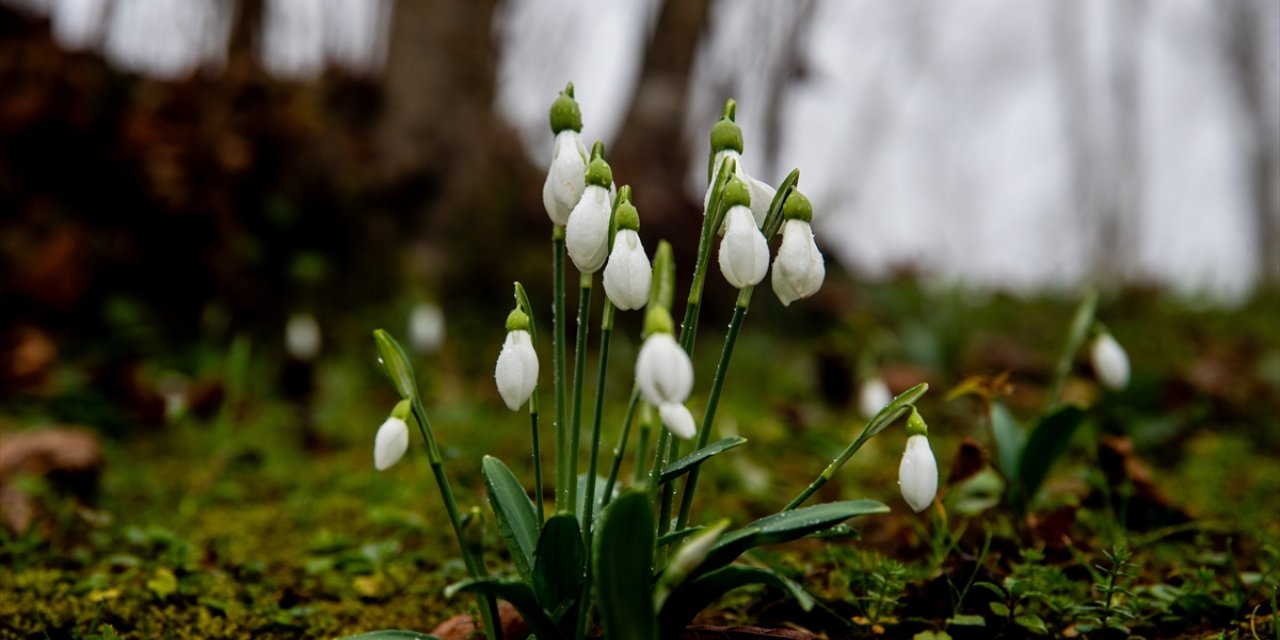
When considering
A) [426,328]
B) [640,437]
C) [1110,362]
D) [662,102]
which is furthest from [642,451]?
[662,102]

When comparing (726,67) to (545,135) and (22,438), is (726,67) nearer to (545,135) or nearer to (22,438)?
(545,135)

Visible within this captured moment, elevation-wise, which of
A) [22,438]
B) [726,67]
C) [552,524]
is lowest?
[22,438]

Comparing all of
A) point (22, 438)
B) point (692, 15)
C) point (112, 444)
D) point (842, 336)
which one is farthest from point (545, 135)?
point (22, 438)

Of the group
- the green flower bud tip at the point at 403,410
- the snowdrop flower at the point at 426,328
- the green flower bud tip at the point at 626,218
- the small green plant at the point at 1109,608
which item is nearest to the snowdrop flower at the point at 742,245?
the green flower bud tip at the point at 626,218

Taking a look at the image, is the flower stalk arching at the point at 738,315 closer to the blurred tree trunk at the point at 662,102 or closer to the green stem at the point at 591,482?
the green stem at the point at 591,482

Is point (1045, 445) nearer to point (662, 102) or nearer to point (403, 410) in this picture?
point (403, 410)

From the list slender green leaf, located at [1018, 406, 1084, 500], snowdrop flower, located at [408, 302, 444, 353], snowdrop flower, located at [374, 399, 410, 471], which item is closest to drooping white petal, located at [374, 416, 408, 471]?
snowdrop flower, located at [374, 399, 410, 471]
